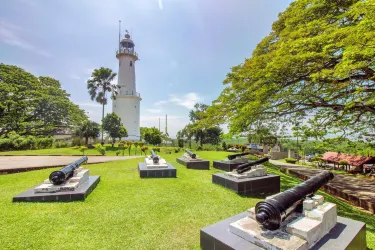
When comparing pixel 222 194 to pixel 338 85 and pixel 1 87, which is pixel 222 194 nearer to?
pixel 338 85

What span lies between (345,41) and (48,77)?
34.0 metres

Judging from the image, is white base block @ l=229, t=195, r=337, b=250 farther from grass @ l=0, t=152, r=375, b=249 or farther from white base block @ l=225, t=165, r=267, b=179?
white base block @ l=225, t=165, r=267, b=179

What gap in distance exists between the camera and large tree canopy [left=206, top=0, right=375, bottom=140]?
4.47m

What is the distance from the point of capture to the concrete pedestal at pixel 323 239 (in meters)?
2.50

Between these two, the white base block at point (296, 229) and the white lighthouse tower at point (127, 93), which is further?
the white lighthouse tower at point (127, 93)

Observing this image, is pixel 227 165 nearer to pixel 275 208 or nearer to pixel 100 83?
pixel 275 208

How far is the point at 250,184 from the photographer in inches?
238

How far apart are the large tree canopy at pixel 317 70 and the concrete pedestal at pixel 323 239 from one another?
10.9ft

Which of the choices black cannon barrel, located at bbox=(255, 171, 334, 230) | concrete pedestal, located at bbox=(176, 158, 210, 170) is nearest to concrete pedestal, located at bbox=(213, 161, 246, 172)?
concrete pedestal, located at bbox=(176, 158, 210, 170)

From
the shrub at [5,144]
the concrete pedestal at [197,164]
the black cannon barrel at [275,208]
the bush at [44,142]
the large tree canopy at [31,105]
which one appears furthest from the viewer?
the large tree canopy at [31,105]

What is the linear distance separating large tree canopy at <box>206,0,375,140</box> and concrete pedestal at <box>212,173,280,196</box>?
8.27 ft

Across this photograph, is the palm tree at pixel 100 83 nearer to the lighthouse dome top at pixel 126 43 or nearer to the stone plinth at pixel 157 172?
the lighthouse dome top at pixel 126 43

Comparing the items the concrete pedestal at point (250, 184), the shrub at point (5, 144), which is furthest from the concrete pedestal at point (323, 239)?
the shrub at point (5, 144)

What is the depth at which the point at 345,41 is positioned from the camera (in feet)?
14.9
